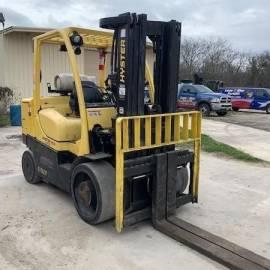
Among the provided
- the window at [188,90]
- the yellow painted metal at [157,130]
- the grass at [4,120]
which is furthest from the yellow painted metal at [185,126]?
the window at [188,90]

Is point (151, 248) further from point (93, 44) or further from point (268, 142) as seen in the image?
point (268, 142)

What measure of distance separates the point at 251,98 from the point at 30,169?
2042cm

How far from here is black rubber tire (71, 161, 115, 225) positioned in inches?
181

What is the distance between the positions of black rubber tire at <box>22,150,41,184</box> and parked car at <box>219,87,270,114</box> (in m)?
20.1

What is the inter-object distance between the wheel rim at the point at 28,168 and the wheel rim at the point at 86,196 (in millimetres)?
1629

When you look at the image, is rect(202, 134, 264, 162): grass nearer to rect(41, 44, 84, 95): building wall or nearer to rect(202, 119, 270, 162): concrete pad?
rect(202, 119, 270, 162): concrete pad

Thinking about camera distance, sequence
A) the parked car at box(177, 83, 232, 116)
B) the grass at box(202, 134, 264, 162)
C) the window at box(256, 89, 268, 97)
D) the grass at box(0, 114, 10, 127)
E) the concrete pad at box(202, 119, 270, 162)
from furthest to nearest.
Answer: the window at box(256, 89, 268, 97) < the parked car at box(177, 83, 232, 116) < the grass at box(0, 114, 10, 127) < the concrete pad at box(202, 119, 270, 162) < the grass at box(202, 134, 264, 162)

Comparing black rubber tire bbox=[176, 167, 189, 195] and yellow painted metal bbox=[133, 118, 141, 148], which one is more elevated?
yellow painted metal bbox=[133, 118, 141, 148]

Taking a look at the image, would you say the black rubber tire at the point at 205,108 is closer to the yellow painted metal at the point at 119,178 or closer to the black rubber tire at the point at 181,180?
the black rubber tire at the point at 181,180

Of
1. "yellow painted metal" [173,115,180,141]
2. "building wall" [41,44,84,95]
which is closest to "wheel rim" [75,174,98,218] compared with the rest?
"yellow painted metal" [173,115,180,141]

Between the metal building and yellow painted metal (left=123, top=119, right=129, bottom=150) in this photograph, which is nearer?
yellow painted metal (left=123, top=119, right=129, bottom=150)

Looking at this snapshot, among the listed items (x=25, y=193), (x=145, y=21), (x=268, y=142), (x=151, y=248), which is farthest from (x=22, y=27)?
(x=151, y=248)

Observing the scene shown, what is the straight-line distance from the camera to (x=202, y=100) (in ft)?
68.8

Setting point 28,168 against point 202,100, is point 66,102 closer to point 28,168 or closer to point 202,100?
point 28,168
